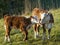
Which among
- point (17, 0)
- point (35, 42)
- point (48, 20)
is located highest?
point (17, 0)

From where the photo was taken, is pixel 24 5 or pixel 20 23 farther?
pixel 24 5

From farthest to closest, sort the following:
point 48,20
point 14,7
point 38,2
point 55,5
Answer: point 14,7
point 38,2
point 55,5
point 48,20

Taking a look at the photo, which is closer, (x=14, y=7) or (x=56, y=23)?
(x=56, y=23)

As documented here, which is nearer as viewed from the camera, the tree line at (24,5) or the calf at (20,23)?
the calf at (20,23)

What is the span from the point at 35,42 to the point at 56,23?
2803 millimetres

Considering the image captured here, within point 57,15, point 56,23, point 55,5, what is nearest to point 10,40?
point 56,23

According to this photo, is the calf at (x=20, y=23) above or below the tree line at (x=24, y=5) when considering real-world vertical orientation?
below

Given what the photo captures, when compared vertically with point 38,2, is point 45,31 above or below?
below

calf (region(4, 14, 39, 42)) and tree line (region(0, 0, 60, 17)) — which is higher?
tree line (region(0, 0, 60, 17))

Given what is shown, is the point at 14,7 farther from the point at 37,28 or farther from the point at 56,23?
the point at 37,28

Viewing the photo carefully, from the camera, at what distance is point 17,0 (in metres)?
27.6

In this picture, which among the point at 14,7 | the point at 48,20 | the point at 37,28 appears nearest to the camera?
the point at 48,20

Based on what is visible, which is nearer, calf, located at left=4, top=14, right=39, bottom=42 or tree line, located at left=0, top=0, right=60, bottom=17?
calf, located at left=4, top=14, right=39, bottom=42

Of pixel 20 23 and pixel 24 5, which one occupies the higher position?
pixel 24 5
